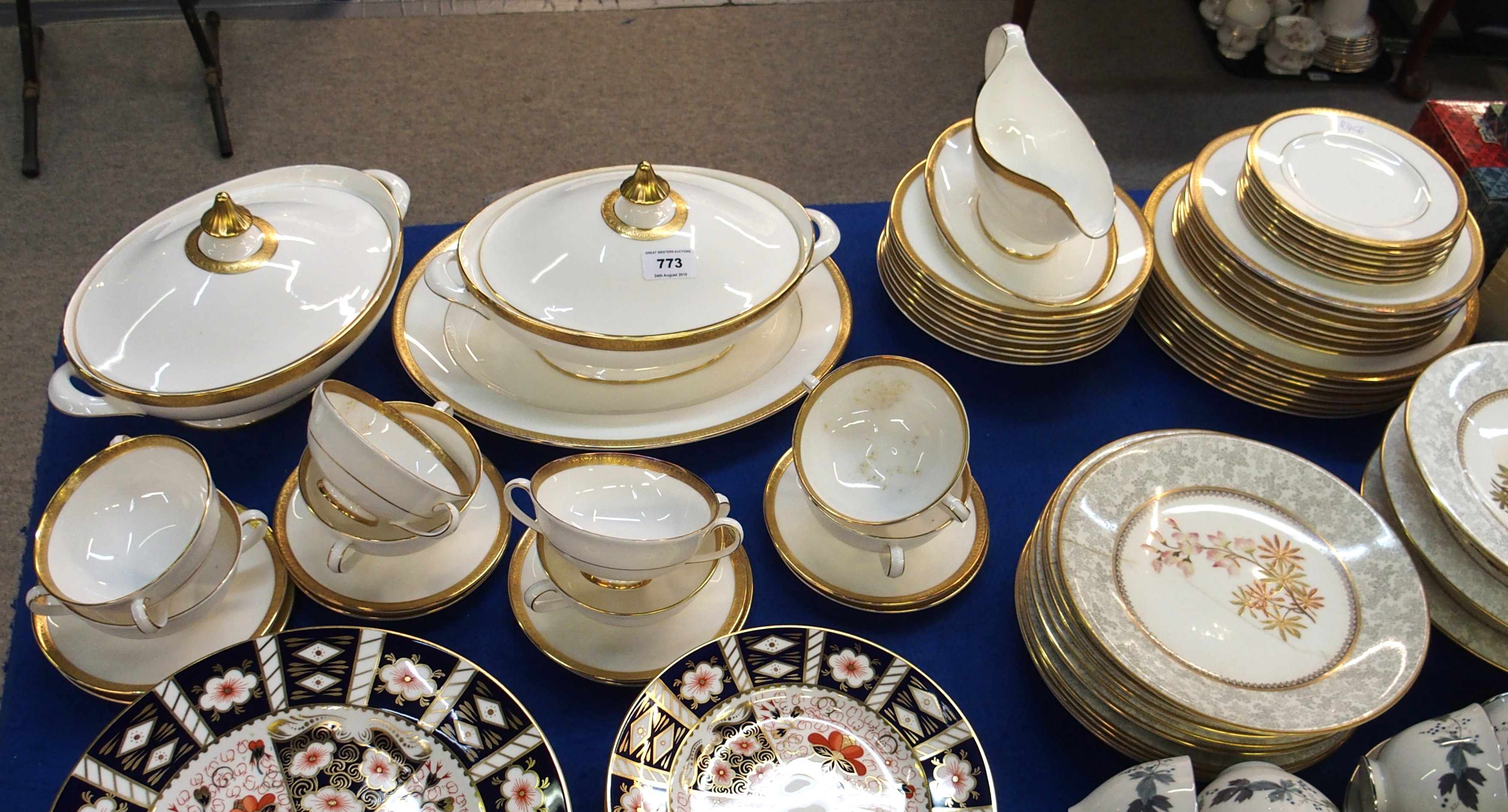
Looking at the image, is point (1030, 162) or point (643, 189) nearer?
point (643, 189)

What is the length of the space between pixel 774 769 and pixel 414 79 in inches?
83.2

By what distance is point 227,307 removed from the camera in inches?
39.3

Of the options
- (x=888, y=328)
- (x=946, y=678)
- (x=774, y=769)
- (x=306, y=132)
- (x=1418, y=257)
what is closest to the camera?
(x=774, y=769)

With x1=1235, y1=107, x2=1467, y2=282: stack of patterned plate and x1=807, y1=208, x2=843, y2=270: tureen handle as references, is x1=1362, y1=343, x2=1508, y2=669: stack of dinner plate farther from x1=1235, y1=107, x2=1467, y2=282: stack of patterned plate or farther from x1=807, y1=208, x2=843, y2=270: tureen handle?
x1=807, y1=208, x2=843, y2=270: tureen handle

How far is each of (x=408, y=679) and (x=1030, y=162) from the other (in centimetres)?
83

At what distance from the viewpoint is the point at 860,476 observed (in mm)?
991

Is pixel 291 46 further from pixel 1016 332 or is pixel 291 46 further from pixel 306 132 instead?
pixel 1016 332

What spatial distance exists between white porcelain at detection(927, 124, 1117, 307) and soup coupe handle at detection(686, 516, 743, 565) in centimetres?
42

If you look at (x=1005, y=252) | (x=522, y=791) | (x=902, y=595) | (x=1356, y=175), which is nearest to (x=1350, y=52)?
(x=1356, y=175)

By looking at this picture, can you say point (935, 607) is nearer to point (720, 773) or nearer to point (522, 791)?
point (720, 773)

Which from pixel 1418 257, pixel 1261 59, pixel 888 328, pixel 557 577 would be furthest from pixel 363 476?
pixel 1261 59

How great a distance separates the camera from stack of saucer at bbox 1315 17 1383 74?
2455 millimetres

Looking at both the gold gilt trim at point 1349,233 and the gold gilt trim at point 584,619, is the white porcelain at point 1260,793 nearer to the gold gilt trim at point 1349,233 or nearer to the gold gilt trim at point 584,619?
the gold gilt trim at point 584,619

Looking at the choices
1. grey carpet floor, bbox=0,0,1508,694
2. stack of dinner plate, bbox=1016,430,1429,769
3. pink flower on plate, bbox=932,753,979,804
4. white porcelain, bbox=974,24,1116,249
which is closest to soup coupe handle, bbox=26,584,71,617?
pink flower on plate, bbox=932,753,979,804
